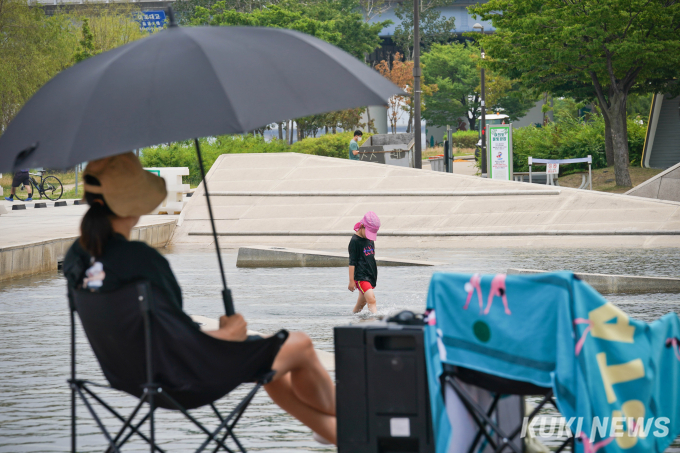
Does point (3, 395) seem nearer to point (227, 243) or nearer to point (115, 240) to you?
point (115, 240)

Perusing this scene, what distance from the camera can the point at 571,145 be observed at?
31.5 metres

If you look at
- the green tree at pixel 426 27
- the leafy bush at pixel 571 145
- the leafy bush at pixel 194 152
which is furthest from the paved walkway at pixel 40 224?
the green tree at pixel 426 27

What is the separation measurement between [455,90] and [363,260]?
59.7 m

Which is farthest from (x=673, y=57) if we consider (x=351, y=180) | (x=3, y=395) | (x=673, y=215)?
(x=3, y=395)

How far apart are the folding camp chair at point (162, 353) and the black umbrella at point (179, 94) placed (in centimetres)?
59

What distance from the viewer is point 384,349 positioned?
3404 millimetres

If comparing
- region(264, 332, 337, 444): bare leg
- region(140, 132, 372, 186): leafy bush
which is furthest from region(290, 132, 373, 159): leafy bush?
region(264, 332, 337, 444): bare leg

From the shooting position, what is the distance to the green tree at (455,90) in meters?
66.3

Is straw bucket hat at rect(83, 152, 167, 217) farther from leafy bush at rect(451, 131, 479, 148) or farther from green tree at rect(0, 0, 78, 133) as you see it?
leafy bush at rect(451, 131, 479, 148)

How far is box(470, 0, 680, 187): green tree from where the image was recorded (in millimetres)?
23938

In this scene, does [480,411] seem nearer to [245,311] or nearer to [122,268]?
[122,268]

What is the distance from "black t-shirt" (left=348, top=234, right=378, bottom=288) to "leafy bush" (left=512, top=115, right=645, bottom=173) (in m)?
22.7

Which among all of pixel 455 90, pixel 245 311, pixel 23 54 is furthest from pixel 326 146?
pixel 455 90

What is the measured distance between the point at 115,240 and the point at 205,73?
0.78 metres
